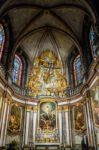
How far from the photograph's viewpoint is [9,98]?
17.0 meters

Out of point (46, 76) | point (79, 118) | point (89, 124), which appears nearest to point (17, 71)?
point (46, 76)

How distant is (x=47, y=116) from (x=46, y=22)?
10928mm

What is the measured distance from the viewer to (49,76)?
71.4 ft

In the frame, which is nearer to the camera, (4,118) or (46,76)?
(4,118)

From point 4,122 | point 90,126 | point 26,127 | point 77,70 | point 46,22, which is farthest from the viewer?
point 77,70

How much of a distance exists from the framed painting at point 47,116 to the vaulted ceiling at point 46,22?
625cm

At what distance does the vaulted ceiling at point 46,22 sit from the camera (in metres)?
17.2

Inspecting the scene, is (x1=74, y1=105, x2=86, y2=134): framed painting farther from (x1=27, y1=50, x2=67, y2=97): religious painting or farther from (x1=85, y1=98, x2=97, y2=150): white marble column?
(x1=27, y1=50, x2=67, y2=97): religious painting

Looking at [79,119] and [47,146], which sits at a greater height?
[79,119]

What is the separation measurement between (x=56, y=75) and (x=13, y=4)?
380 inches

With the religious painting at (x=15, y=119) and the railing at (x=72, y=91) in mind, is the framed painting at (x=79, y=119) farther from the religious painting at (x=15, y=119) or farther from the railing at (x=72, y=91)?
the religious painting at (x=15, y=119)

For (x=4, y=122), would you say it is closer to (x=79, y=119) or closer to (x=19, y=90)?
(x=19, y=90)

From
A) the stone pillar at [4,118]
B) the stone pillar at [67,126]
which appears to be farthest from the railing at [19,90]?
the stone pillar at [67,126]

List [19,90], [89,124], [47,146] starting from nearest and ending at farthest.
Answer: [89,124]
[47,146]
[19,90]
